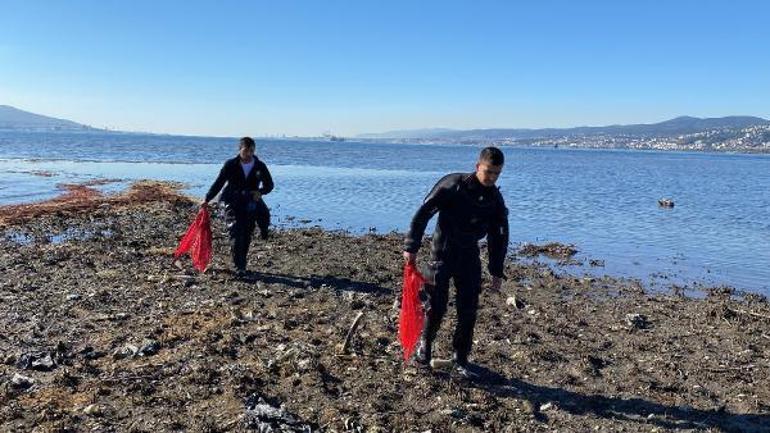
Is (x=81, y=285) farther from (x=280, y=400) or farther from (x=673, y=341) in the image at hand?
(x=673, y=341)

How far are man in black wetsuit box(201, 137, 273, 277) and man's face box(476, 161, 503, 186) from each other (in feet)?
19.1

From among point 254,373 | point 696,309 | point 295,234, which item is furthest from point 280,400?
point 295,234

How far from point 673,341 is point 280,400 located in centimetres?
587

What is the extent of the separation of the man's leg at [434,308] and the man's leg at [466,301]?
0.48 ft

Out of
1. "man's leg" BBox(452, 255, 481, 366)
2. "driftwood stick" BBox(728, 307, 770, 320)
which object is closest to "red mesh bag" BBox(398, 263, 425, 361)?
"man's leg" BBox(452, 255, 481, 366)

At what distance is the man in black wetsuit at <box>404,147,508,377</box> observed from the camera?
6824mm

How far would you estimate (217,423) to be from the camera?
19.6 feet

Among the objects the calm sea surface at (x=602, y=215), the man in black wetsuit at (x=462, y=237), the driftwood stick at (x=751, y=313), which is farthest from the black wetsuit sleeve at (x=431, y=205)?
the calm sea surface at (x=602, y=215)

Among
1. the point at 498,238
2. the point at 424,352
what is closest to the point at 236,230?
the point at 424,352

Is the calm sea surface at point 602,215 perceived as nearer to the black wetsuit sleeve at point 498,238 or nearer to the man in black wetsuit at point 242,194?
the man in black wetsuit at point 242,194

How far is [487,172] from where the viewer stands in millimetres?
6652

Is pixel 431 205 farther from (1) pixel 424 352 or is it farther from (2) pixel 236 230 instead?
(2) pixel 236 230

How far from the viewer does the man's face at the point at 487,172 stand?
661 cm

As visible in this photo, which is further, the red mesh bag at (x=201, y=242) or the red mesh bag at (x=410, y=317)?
the red mesh bag at (x=201, y=242)
